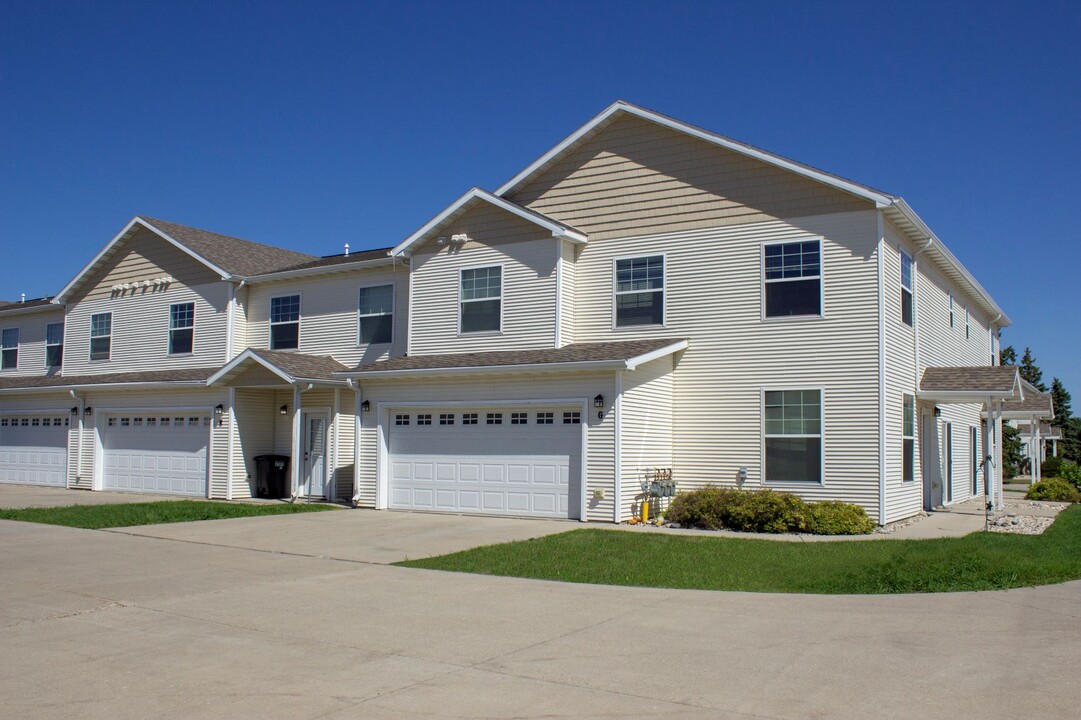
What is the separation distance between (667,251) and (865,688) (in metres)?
13.7

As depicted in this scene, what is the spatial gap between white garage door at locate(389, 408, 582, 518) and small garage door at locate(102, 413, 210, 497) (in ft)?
23.3

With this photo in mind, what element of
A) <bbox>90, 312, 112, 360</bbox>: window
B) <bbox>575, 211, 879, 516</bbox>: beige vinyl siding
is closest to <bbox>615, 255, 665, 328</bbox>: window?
<bbox>575, 211, 879, 516</bbox>: beige vinyl siding

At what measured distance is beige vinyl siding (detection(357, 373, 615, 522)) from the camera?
17.9 m

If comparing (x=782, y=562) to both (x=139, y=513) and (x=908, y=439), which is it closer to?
(x=908, y=439)

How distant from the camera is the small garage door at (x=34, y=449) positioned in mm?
28562

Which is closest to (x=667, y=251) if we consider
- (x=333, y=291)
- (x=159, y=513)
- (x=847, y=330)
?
(x=847, y=330)

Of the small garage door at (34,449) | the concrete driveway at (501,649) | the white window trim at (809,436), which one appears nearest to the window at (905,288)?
the white window trim at (809,436)

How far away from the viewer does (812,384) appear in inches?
714

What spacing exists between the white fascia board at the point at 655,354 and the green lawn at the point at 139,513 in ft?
26.1

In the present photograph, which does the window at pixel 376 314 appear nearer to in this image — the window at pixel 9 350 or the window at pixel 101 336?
the window at pixel 101 336

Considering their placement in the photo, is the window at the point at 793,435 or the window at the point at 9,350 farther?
the window at the point at 9,350

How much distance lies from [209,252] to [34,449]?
899 cm

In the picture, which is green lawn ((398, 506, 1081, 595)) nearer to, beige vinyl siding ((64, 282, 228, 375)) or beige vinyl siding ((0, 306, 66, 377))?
beige vinyl siding ((64, 282, 228, 375))

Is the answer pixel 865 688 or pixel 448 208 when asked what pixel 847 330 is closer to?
pixel 448 208
